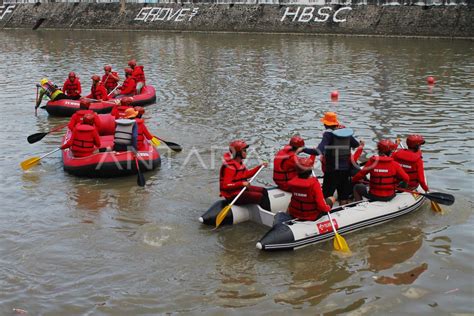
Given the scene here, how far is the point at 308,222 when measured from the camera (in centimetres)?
870

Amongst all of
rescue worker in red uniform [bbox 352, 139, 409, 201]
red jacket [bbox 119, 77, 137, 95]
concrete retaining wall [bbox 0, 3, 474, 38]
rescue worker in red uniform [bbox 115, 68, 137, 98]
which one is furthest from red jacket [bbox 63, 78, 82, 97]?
concrete retaining wall [bbox 0, 3, 474, 38]

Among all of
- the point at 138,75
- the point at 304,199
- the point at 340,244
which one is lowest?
the point at 340,244

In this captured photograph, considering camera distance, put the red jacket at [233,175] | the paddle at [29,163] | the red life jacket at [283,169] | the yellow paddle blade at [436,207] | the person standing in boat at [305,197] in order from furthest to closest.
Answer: the paddle at [29,163]
the yellow paddle blade at [436,207]
the red life jacket at [283,169]
the red jacket at [233,175]
the person standing in boat at [305,197]

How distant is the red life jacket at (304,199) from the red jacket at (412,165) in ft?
6.49

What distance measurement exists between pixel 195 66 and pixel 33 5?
31.3 metres

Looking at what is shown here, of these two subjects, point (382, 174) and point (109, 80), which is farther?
point (109, 80)

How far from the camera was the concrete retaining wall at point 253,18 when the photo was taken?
118 feet

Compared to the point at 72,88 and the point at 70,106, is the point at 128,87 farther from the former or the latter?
the point at 70,106

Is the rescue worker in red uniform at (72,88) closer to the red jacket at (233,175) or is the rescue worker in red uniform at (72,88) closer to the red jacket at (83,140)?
the red jacket at (83,140)

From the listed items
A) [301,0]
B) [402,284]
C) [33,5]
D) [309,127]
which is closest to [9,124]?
[309,127]

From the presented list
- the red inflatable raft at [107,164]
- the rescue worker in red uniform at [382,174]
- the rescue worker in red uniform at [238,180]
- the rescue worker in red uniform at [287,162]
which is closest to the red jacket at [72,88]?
the red inflatable raft at [107,164]

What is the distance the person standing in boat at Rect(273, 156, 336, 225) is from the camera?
27.7 feet

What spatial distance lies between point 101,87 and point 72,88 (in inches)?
41.0

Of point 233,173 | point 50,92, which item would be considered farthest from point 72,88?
point 233,173
